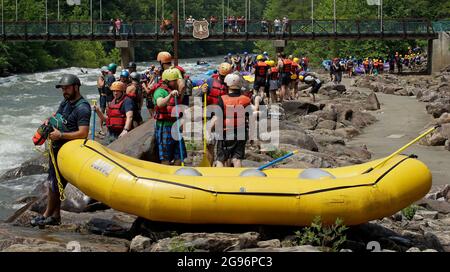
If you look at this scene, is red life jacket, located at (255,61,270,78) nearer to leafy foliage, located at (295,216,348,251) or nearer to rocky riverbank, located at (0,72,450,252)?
rocky riverbank, located at (0,72,450,252)

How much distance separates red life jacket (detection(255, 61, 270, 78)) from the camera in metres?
16.5

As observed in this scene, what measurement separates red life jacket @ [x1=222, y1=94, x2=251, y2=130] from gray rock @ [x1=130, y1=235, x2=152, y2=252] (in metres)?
2.14

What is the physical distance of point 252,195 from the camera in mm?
6465

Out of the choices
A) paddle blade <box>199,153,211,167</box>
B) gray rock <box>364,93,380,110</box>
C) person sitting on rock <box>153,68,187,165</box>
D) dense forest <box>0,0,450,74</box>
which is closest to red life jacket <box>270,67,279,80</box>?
gray rock <box>364,93,380,110</box>

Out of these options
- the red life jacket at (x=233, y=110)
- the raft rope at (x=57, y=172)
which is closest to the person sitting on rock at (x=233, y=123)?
the red life jacket at (x=233, y=110)

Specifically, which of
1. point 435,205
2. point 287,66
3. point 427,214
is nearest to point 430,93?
point 287,66

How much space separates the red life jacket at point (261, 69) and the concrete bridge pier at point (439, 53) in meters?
28.3

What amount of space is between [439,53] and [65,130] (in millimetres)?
38588

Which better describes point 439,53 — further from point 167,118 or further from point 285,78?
point 167,118

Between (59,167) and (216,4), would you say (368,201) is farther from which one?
(216,4)

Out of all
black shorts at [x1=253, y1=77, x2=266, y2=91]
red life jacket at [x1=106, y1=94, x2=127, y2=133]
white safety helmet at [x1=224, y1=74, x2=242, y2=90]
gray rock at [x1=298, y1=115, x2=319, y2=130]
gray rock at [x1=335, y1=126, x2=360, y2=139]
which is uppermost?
white safety helmet at [x1=224, y1=74, x2=242, y2=90]

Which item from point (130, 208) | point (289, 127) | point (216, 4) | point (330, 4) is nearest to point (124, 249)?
point (130, 208)

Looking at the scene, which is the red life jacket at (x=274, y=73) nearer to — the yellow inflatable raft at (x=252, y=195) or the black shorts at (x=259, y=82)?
the black shorts at (x=259, y=82)

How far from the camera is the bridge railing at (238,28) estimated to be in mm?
43438
